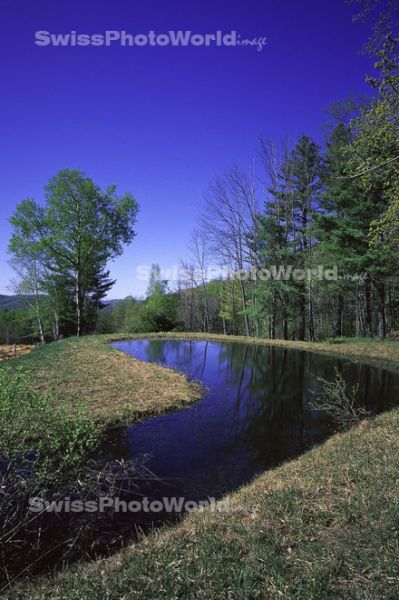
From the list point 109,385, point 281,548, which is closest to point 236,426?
point 109,385

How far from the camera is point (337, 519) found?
296 centimetres

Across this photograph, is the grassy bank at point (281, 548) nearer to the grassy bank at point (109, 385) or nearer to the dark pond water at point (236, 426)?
the dark pond water at point (236, 426)

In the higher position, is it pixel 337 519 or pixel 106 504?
pixel 337 519

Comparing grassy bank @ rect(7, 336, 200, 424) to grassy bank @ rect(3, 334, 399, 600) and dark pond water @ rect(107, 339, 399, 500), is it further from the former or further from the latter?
grassy bank @ rect(3, 334, 399, 600)

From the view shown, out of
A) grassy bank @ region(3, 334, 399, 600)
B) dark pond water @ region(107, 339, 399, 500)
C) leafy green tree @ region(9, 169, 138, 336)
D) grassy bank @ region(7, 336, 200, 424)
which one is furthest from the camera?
leafy green tree @ region(9, 169, 138, 336)

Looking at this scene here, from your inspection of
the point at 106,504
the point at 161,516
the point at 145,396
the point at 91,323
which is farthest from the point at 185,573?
the point at 91,323

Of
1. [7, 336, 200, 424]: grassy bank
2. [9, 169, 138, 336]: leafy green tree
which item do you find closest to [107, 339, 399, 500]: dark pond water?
[7, 336, 200, 424]: grassy bank

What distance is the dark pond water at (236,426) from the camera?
4.85m

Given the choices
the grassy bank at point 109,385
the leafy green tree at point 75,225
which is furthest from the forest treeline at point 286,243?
the grassy bank at point 109,385

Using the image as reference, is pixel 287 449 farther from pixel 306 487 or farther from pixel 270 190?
pixel 270 190

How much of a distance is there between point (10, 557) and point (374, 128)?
28.0 feet

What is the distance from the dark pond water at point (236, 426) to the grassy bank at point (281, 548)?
32.7 inches

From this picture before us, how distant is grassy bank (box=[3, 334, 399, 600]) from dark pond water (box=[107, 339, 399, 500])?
83 centimetres

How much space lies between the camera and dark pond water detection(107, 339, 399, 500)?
15.9 feet
